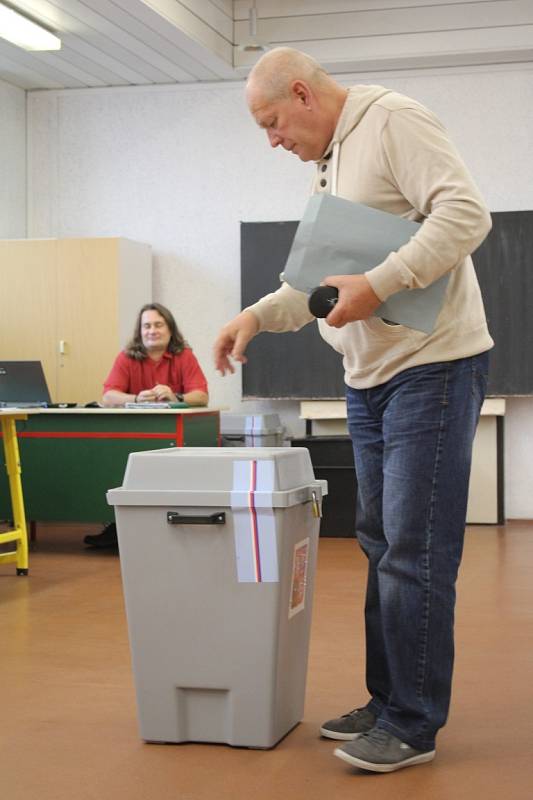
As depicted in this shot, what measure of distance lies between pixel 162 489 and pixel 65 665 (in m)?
1.12

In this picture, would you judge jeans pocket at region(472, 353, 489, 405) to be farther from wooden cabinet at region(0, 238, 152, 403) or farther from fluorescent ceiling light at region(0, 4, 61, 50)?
wooden cabinet at region(0, 238, 152, 403)

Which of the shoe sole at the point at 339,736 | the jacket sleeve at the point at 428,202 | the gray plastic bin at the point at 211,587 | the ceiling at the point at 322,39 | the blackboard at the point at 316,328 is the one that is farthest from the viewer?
the blackboard at the point at 316,328

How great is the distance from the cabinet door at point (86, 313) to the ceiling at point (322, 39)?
1.18m

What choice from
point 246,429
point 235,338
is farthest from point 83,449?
point 235,338

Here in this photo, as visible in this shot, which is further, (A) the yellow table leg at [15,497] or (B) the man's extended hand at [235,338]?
(A) the yellow table leg at [15,497]

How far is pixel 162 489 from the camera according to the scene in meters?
2.42

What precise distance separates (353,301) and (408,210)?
0.28m

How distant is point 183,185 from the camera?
7746 millimetres

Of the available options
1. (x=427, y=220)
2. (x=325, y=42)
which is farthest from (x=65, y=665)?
(x=325, y=42)

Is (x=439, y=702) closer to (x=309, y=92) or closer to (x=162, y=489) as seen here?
(x=162, y=489)

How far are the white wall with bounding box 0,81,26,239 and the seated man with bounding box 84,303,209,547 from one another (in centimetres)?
211

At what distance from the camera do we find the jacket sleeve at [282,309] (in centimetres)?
251

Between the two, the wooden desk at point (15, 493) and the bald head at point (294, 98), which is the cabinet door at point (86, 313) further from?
the bald head at point (294, 98)

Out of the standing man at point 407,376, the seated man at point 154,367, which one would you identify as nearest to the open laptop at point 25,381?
the seated man at point 154,367
